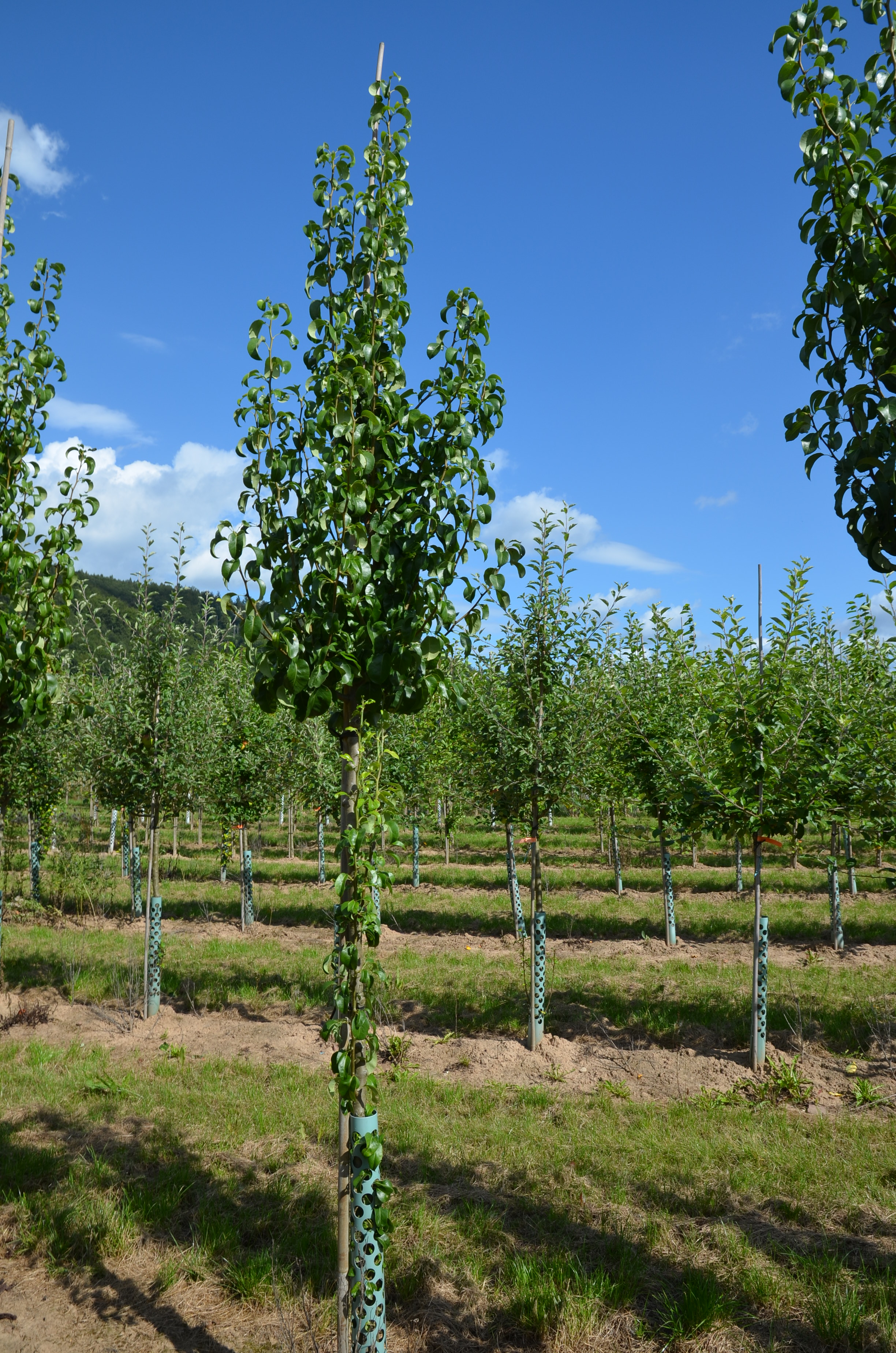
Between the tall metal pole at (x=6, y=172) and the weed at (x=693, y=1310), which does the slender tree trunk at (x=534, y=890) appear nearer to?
the weed at (x=693, y=1310)

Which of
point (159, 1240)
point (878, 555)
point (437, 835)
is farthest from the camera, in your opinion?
point (437, 835)

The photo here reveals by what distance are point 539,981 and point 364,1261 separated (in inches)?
250

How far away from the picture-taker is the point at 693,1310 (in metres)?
4.61

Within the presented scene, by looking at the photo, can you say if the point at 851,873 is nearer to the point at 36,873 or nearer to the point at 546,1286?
the point at 546,1286

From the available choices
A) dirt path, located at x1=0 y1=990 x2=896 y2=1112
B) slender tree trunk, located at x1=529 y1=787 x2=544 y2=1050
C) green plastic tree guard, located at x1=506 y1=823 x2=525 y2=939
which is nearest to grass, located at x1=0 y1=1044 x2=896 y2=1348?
dirt path, located at x1=0 y1=990 x2=896 y2=1112

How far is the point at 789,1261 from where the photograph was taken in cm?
521

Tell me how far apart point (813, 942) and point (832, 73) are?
50.4ft

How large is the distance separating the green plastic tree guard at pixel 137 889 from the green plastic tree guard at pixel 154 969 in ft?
24.7

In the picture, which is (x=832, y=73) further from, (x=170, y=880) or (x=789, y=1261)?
(x=170, y=880)

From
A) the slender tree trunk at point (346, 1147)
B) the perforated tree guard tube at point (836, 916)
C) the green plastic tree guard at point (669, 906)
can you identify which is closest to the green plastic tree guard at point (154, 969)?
the slender tree trunk at point (346, 1147)

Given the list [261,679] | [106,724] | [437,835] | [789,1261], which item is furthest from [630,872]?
[261,679]

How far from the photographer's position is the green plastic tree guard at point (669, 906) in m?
15.5

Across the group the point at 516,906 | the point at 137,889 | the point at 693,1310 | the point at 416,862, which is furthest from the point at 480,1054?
the point at 416,862

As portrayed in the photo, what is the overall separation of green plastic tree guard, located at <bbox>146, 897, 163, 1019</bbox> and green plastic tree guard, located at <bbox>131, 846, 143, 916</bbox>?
7538 millimetres
